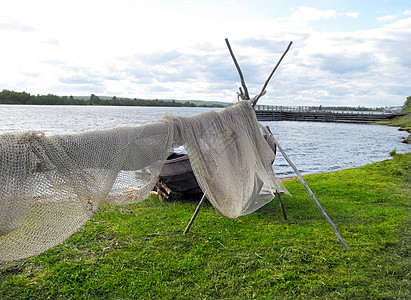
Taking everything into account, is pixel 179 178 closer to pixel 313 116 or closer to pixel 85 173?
pixel 85 173

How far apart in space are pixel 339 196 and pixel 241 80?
15.2ft

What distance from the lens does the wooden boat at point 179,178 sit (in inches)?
292

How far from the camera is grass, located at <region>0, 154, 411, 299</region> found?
12.2 feet

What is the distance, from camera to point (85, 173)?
3232mm

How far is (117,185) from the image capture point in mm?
3531

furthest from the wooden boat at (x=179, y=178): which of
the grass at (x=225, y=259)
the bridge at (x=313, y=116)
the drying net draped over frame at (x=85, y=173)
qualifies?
the bridge at (x=313, y=116)

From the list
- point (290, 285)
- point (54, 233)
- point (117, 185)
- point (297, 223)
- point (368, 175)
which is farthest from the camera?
point (368, 175)

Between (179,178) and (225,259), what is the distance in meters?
3.25

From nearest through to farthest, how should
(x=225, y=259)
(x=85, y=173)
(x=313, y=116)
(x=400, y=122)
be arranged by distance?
1. (x=85, y=173)
2. (x=225, y=259)
3. (x=400, y=122)
4. (x=313, y=116)

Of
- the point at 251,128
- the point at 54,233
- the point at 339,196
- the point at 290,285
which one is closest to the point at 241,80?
the point at 251,128

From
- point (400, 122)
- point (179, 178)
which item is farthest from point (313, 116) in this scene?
point (179, 178)

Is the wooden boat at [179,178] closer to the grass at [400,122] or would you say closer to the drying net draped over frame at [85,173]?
the drying net draped over frame at [85,173]

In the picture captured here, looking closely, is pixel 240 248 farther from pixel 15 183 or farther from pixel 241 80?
pixel 15 183

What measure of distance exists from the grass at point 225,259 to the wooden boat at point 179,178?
84 centimetres
